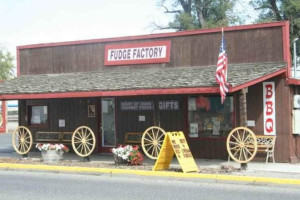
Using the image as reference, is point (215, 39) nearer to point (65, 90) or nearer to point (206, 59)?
point (206, 59)

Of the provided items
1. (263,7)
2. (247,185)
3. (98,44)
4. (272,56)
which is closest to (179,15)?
(263,7)

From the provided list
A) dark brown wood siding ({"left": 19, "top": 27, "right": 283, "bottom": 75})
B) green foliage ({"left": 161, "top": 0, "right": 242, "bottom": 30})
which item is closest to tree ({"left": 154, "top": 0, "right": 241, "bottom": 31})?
green foliage ({"left": 161, "top": 0, "right": 242, "bottom": 30})

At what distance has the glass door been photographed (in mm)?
18469

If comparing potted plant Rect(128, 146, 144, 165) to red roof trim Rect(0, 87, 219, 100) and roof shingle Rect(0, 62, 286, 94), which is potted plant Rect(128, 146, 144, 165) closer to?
red roof trim Rect(0, 87, 219, 100)

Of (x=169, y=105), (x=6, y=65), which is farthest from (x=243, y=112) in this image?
(x=6, y=65)

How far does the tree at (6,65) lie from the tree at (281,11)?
3631 cm

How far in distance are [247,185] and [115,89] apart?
5421 mm

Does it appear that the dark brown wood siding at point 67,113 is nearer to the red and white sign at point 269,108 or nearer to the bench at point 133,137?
the bench at point 133,137

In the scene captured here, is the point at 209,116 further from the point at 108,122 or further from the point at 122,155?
the point at 108,122

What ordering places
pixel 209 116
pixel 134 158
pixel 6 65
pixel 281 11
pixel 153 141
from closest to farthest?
pixel 134 158
pixel 153 141
pixel 209 116
pixel 281 11
pixel 6 65

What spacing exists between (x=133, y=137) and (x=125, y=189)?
663 centimetres

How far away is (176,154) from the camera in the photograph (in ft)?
43.7

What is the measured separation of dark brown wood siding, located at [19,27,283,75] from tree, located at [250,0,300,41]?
23.1 meters

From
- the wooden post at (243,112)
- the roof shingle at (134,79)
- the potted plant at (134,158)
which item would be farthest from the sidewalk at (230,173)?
the roof shingle at (134,79)
